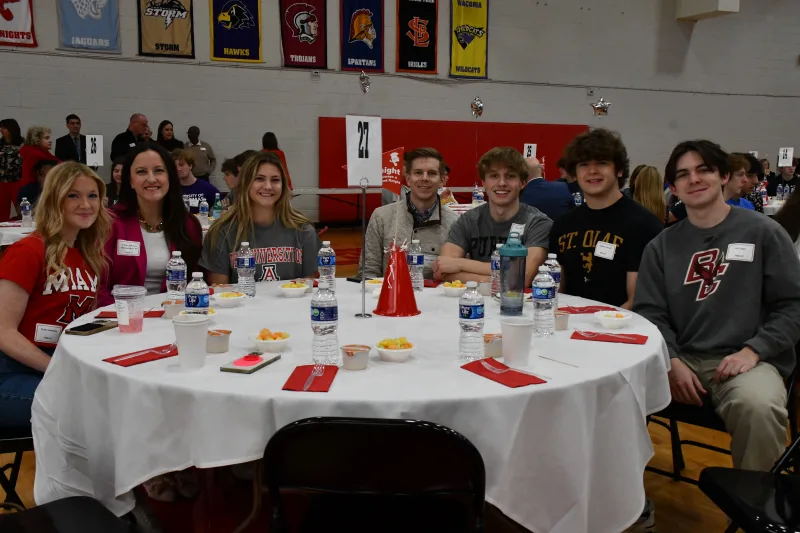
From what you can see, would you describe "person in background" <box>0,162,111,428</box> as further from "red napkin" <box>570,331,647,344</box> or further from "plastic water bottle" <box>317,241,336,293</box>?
"red napkin" <box>570,331,647,344</box>

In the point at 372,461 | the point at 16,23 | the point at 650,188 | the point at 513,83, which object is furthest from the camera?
the point at 513,83

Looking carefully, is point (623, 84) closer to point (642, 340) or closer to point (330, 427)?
point (642, 340)

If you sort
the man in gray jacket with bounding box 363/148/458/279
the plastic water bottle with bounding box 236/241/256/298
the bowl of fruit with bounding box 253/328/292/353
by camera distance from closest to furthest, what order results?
the bowl of fruit with bounding box 253/328/292/353, the plastic water bottle with bounding box 236/241/256/298, the man in gray jacket with bounding box 363/148/458/279

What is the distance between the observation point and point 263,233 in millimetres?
3305

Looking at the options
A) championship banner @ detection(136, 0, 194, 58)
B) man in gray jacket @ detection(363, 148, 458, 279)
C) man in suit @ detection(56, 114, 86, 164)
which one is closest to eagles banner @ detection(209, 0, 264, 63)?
championship banner @ detection(136, 0, 194, 58)

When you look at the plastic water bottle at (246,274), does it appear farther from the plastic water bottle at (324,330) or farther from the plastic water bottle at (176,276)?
the plastic water bottle at (324,330)

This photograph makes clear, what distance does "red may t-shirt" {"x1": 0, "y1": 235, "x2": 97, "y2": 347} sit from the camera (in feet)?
7.50

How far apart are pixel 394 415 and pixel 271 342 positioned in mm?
537

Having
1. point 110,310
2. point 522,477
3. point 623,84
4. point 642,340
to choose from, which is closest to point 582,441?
point 522,477

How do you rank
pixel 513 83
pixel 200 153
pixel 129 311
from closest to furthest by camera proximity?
1. pixel 129 311
2. pixel 200 153
3. pixel 513 83

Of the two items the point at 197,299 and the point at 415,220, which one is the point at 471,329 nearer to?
the point at 197,299

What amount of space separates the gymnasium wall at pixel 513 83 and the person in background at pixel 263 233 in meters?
7.23

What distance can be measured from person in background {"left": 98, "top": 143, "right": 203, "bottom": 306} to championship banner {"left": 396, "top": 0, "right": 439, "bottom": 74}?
27.6 feet

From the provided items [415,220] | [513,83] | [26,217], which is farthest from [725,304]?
[513,83]
